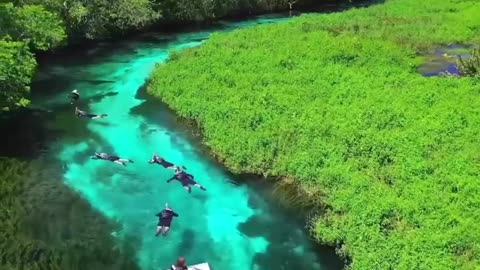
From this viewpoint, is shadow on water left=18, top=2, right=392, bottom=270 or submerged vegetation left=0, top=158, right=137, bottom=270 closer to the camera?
submerged vegetation left=0, top=158, right=137, bottom=270

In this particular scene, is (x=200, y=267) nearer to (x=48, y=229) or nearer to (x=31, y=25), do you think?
(x=48, y=229)

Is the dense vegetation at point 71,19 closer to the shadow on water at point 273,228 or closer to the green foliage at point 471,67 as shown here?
the shadow on water at point 273,228

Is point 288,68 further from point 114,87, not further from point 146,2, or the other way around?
point 146,2

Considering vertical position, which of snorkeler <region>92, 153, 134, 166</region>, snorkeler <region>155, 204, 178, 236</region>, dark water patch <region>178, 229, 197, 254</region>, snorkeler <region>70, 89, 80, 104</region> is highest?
snorkeler <region>70, 89, 80, 104</region>

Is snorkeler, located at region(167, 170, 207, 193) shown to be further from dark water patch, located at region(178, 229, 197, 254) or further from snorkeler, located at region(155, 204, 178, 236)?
dark water patch, located at region(178, 229, 197, 254)

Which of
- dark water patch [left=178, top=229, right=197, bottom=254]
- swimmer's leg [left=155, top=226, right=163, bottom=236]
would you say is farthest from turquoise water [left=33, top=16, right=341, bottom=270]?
swimmer's leg [left=155, top=226, right=163, bottom=236]

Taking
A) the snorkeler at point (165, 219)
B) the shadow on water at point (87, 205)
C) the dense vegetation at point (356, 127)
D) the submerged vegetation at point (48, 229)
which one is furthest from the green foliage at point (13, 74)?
the snorkeler at point (165, 219)

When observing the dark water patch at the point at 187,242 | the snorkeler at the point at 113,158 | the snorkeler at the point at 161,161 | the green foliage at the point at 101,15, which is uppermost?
the green foliage at the point at 101,15
